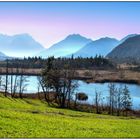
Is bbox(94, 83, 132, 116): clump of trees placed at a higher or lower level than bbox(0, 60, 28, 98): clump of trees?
lower

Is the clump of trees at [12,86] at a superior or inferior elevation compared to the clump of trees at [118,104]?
superior

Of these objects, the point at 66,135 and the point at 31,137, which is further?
the point at 66,135

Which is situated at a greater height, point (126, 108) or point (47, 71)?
point (47, 71)

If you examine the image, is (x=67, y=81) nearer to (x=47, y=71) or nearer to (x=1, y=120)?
(x=47, y=71)

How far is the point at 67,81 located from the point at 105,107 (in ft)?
39.1

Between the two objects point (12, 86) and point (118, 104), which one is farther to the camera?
point (12, 86)

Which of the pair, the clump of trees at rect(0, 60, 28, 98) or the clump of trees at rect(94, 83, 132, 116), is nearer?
the clump of trees at rect(94, 83, 132, 116)

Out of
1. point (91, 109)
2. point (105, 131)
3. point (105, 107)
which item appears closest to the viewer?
point (105, 131)

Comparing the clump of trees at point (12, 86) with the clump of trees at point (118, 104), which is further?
the clump of trees at point (12, 86)

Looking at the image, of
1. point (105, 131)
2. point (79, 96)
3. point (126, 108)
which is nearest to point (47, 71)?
point (79, 96)

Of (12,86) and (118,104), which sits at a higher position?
(12,86)

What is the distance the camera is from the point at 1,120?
2939 centimetres

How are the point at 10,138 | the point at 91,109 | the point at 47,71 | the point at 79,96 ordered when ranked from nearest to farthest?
the point at 10,138 → the point at 91,109 → the point at 47,71 → the point at 79,96

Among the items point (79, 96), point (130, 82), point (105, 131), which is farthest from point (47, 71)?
point (130, 82)
